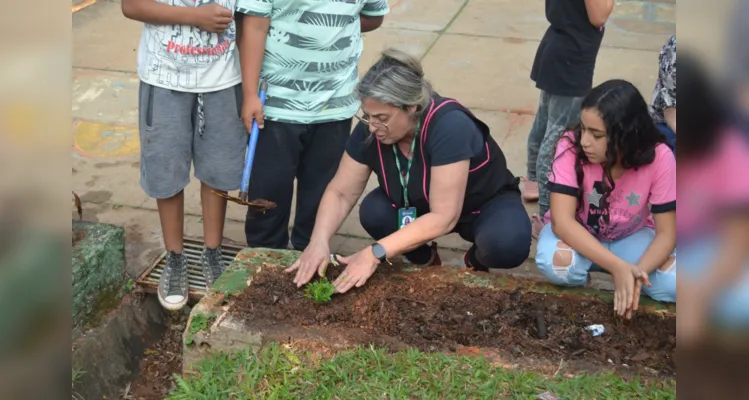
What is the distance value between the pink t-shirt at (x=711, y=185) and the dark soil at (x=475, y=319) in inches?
82.6

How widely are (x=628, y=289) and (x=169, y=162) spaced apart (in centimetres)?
187

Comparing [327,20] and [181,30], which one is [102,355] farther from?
[327,20]

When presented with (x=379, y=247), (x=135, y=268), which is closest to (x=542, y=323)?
(x=379, y=247)

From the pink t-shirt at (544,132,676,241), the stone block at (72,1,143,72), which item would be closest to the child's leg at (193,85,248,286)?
the pink t-shirt at (544,132,676,241)

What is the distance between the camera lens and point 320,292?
312 centimetres

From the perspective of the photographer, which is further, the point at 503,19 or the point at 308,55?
the point at 503,19

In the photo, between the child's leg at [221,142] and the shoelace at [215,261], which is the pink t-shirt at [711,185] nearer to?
the child's leg at [221,142]

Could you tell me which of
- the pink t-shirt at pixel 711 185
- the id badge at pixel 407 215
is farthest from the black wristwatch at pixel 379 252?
the pink t-shirt at pixel 711 185

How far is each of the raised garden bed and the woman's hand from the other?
0.06m

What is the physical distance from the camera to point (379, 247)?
3.22 m

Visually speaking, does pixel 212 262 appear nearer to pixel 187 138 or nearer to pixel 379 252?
pixel 187 138

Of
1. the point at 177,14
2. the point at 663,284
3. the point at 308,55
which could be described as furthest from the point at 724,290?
the point at 308,55

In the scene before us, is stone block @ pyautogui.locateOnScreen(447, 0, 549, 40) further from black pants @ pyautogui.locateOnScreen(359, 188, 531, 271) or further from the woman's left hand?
the woman's left hand

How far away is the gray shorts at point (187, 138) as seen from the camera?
11.2ft
